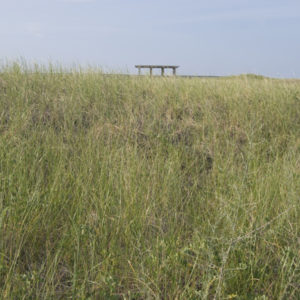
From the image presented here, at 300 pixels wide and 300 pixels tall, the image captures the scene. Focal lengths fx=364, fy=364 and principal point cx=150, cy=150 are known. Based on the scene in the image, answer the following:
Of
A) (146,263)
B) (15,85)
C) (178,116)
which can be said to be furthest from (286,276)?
(15,85)

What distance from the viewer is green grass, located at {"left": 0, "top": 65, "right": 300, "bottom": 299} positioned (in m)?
2.02

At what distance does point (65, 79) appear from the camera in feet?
19.9

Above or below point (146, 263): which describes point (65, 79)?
above

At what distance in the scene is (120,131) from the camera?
4.50 meters

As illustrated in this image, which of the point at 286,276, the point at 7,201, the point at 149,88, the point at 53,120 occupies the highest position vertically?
the point at 149,88

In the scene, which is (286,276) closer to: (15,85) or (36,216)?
(36,216)

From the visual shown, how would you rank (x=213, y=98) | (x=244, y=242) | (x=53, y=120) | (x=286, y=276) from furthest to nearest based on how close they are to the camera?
(x=213, y=98), (x=53, y=120), (x=244, y=242), (x=286, y=276)

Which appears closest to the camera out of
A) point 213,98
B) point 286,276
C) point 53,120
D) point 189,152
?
point 286,276

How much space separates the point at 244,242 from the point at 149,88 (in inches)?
158

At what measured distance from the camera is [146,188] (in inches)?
115

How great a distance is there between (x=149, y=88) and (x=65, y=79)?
1425mm

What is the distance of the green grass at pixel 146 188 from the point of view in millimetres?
2018

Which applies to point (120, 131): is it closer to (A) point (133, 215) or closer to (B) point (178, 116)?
(B) point (178, 116)

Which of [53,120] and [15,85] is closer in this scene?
[53,120]
